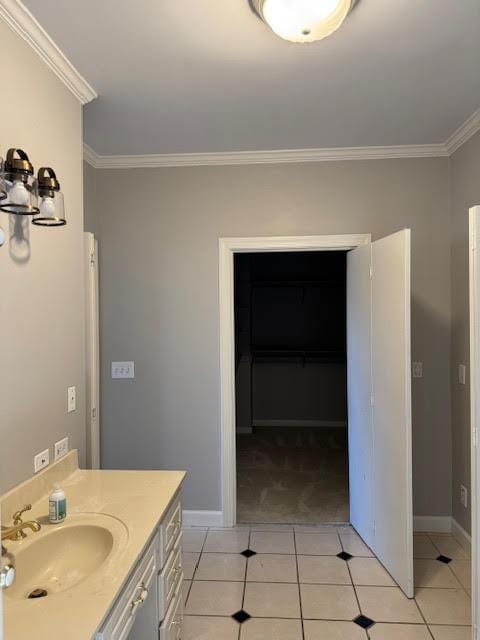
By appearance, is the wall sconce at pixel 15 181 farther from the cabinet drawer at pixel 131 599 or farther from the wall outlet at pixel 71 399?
the cabinet drawer at pixel 131 599

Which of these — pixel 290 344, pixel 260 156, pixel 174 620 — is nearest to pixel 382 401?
pixel 174 620

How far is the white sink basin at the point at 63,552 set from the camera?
4.80ft

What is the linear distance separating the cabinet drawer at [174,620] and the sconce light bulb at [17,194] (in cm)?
166

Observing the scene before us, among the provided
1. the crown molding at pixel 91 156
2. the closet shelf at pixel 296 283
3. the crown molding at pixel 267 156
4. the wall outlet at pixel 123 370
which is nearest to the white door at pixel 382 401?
the crown molding at pixel 267 156

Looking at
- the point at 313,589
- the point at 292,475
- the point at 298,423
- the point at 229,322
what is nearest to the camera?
the point at 313,589

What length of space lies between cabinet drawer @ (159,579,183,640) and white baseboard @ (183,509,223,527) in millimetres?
1325

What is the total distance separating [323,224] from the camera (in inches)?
131

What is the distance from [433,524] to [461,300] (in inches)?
64.0

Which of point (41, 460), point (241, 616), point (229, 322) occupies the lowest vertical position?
point (241, 616)

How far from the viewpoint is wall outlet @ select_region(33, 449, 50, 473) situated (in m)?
1.90

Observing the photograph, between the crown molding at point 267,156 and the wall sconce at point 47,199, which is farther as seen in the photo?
the crown molding at point 267,156

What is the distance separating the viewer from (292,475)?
14.9ft

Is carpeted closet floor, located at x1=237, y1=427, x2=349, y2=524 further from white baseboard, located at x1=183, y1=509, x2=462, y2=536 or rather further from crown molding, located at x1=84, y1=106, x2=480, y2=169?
crown molding, located at x1=84, y1=106, x2=480, y2=169

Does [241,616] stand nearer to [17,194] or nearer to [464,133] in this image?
[17,194]
